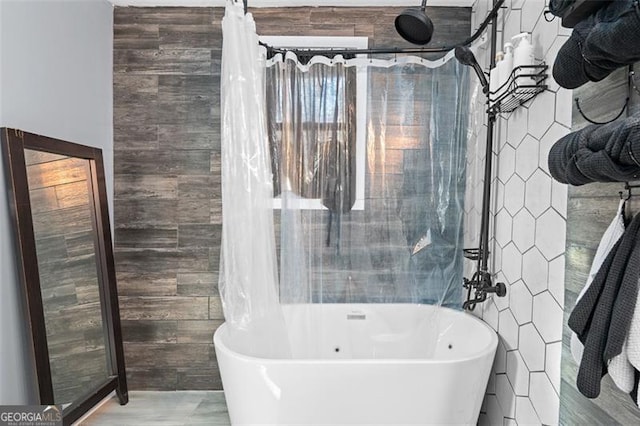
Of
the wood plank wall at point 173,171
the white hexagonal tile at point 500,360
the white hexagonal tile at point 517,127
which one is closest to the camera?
the white hexagonal tile at point 517,127

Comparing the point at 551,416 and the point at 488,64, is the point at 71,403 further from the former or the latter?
the point at 488,64

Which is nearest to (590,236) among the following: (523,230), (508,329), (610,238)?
(610,238)

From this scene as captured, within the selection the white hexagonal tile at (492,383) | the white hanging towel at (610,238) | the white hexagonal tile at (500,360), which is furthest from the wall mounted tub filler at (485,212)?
the white hanging towel at (610,238)

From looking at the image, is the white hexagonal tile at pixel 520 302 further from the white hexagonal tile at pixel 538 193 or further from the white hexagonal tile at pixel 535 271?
the white hexagonal tile at pixel 538 193

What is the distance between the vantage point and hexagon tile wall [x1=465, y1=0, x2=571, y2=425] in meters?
1.49

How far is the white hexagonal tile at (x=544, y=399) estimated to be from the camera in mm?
1479

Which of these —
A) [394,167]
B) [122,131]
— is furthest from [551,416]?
[122,131]

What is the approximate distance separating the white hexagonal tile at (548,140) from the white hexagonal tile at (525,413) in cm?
95

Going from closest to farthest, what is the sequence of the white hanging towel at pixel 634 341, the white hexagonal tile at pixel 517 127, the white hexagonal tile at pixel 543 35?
1. the white hanging towel at pixel 634 341
2. the white hexagonal tile at pixel 543 35
3. the white hexagonal tile at pixel 517 127

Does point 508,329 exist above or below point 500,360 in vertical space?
above

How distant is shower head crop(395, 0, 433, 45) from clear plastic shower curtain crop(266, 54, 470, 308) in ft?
1.32

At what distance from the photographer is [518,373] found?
1751mm

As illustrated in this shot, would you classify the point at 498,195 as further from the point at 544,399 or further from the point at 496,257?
the point at 544,399

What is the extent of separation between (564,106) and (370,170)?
928mm
